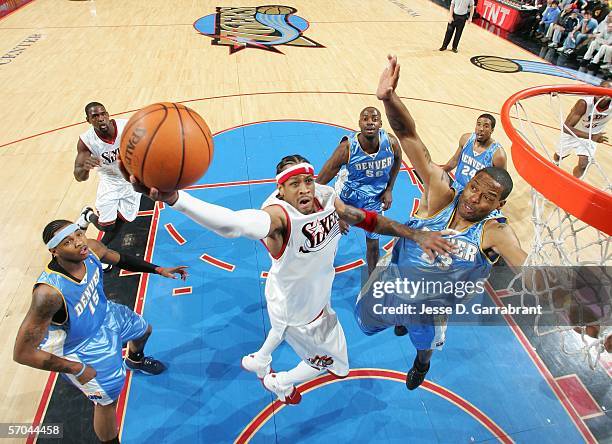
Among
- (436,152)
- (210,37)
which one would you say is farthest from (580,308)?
(210,37)

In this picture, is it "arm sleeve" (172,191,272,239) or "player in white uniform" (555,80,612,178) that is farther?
"player in white uniform" (555,80,612,178)

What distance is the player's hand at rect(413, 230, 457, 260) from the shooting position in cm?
244

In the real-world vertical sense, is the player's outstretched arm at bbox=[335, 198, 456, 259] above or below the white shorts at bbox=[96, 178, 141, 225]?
above

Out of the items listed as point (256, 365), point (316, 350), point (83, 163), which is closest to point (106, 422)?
point (256, 365)

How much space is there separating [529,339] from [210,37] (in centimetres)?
1187

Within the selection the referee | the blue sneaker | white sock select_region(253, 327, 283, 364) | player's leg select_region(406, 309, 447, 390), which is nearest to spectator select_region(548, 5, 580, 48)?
the referee

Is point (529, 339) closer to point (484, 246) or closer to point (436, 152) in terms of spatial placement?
point (484, 246)

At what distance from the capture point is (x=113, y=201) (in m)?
4.67

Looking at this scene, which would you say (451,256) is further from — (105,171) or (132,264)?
(105,171)

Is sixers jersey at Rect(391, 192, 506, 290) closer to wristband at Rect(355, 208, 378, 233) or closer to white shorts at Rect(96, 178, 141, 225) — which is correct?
wristband at Rect(355, 208, 378, 233)

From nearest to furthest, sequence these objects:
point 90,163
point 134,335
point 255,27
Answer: point 134,335
point 90,163
point 255,27

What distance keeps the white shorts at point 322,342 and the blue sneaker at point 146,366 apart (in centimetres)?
143

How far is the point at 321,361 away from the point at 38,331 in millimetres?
1813

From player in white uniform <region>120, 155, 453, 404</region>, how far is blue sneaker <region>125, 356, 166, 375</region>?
3.34ft
